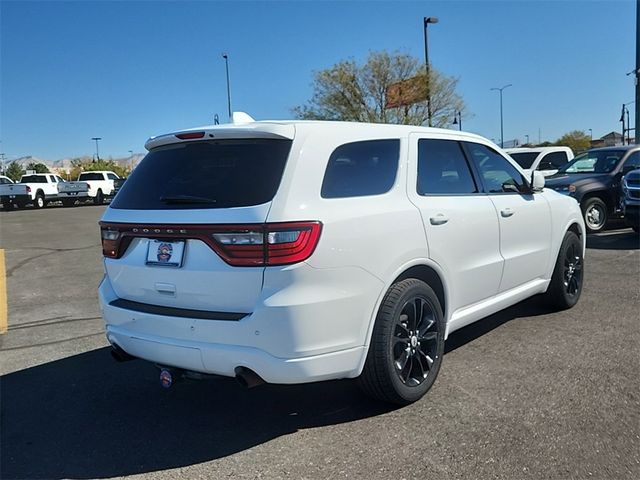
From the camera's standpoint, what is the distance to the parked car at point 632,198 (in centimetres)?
1009

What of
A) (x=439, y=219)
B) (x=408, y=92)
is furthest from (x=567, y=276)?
(x=408, y=92)

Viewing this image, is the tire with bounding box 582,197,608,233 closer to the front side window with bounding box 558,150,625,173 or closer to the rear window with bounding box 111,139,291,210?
the front side window with bounding box 558,150,625,173

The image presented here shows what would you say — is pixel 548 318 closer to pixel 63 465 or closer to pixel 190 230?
pixel 190 230

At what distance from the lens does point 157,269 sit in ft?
10.9

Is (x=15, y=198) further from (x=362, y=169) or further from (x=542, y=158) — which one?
(x=362, y=169)

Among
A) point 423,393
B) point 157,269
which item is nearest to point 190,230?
point 157,269

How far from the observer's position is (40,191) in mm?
31641

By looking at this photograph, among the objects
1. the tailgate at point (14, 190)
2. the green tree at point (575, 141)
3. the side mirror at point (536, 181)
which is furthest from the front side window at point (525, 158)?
the green tree at point (575, 141)

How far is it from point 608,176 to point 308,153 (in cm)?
1071

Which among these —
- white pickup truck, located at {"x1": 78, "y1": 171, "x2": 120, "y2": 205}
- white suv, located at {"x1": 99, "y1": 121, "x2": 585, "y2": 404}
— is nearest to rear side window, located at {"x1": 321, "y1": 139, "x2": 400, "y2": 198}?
white suv, located at {"x1": 99, "y1": 121, "x2": 585, "y2": 404}

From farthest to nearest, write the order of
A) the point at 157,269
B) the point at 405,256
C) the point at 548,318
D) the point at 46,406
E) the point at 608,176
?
the point at 608,176 < the point at 548,318 < the point at 46,406 < the point at 405,256 < the point at 157,269

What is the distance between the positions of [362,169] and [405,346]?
45.6 inches

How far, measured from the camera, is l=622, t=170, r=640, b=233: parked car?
397 inches

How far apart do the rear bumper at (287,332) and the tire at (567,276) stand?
299 centimetres
